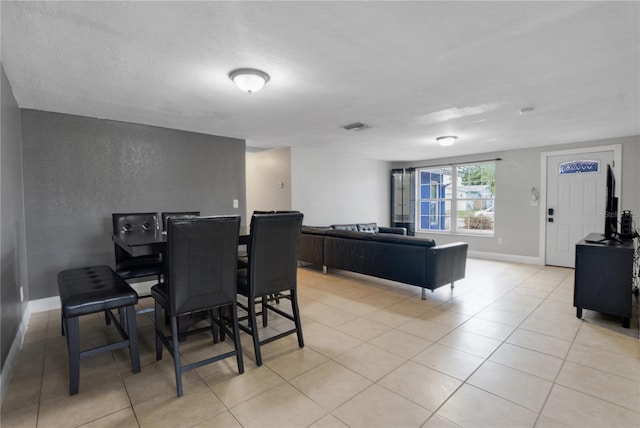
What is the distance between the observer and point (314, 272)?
527cm

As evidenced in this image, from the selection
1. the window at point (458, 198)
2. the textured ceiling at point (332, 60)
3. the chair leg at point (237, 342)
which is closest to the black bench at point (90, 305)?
the chair leg at point (237, 342)

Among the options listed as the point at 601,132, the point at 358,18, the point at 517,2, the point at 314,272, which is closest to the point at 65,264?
the point at 314,272

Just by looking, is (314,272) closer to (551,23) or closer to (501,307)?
(501,307)

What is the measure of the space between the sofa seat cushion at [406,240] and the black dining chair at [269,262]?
6.29 feet

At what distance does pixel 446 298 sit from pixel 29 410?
12.6 feet

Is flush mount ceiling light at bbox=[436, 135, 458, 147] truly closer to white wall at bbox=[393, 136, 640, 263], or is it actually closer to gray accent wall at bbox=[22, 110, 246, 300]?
white wall at bbox=[393, 136, 640, 263]

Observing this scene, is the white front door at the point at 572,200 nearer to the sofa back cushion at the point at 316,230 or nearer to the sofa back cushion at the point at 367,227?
the sofa back cushion at the point at 367,227

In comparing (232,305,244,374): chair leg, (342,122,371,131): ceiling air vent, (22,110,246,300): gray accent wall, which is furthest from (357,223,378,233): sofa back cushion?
(232,305,244,374): chair leg

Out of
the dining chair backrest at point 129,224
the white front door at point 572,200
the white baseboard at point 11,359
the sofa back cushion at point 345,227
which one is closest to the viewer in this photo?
the white baseboard at point 11,359

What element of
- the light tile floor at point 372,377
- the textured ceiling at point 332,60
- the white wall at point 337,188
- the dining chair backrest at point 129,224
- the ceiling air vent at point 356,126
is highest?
the ceiling air vent at point 356,126

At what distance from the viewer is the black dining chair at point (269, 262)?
2.27 m

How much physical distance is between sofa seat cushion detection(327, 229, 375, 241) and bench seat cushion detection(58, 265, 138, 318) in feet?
9.77

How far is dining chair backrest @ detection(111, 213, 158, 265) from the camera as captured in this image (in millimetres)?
3320

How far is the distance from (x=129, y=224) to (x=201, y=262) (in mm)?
2044
